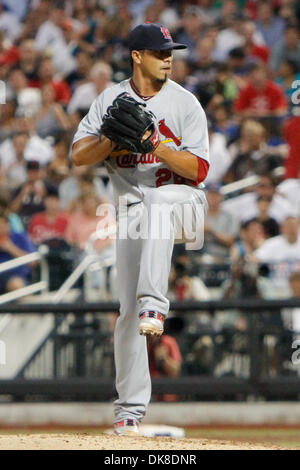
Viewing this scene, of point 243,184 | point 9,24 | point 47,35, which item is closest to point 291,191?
point 243,184

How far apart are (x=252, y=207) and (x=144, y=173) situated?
189 inches

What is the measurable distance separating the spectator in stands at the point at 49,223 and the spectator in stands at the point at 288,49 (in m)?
3.57

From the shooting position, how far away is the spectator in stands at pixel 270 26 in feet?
42.4

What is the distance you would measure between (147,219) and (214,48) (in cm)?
776

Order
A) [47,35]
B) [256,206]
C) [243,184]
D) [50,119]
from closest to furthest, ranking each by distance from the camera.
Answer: [256,206] < [243,184] < [50,119] < [47,35]

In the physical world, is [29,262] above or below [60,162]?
below

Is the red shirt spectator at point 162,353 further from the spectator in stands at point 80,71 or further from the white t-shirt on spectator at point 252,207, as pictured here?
the spectator in stands at point 80,71

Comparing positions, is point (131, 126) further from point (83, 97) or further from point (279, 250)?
point (83, 97)

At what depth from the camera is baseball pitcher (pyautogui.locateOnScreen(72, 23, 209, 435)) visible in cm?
509

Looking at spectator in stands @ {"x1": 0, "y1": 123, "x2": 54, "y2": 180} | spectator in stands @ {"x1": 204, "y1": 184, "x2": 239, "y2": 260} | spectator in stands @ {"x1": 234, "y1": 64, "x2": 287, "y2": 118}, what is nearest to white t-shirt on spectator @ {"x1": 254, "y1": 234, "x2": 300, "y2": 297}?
spectator in stands @ {"x1": 204, "y1": 184, "x2": 239, "y2": 260}

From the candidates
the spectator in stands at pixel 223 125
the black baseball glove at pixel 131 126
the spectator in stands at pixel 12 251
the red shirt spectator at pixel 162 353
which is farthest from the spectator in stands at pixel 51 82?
the black baseball glove at pixel 131 126

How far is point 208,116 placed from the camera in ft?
36.7
